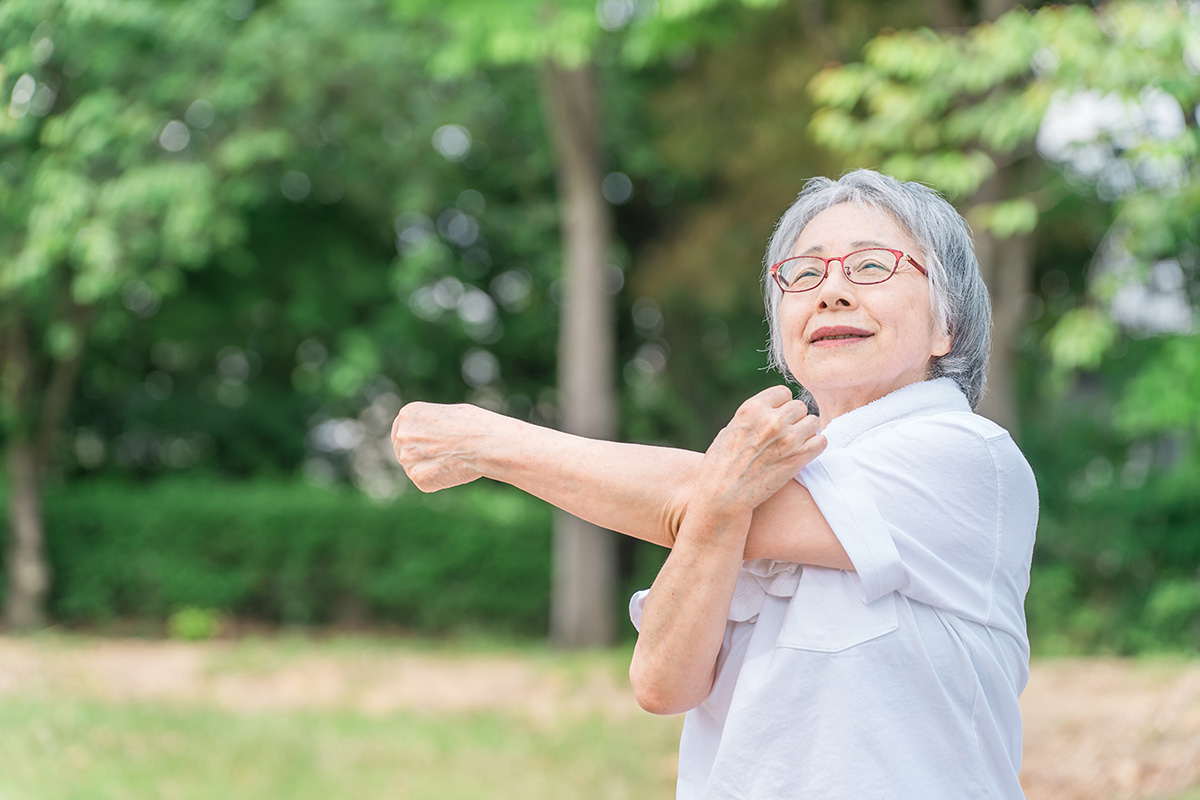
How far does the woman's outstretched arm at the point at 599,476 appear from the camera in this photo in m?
1.24

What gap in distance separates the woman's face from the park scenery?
282cm

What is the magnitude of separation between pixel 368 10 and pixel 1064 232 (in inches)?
258

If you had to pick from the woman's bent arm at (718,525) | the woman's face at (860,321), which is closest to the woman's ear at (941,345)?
the woman's face at (860,321)

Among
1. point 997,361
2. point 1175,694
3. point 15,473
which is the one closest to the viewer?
point 1175,694

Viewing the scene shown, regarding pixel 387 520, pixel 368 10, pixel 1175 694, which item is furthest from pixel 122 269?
pixel 1175 694

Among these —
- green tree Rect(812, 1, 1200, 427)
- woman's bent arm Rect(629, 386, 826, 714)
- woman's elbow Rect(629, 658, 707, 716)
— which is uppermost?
green tree Rect(812, 1, 1200, 427)

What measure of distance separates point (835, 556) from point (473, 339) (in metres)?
10.6

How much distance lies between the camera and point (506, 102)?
35.3 feet

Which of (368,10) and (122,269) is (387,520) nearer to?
(122,269)

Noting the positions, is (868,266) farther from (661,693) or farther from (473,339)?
(473,339)

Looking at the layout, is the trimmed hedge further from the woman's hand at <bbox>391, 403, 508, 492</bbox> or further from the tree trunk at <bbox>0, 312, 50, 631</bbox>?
the woman's hand at <bbox>391, 403, 508, 492</bbox>

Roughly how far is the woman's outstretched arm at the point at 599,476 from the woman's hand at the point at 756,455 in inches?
1.7

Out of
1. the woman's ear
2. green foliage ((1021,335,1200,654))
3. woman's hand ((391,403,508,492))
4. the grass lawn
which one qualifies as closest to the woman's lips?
the woman's ear

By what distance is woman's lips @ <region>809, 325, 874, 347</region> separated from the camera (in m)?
1.39
